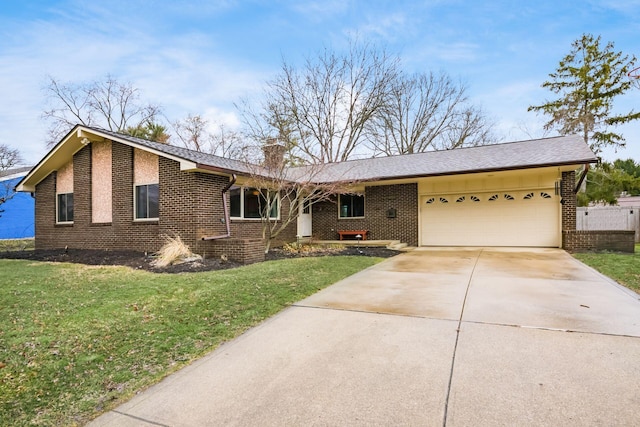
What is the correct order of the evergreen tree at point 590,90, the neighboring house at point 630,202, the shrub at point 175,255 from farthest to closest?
the neighboring house at point 630,202 → the evergreen tree at point 590,90 → the shrub at point 175,255

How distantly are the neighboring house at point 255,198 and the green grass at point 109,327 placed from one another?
3.36 metres

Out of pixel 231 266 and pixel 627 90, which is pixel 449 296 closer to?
pixel 231 266

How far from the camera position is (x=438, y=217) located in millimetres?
13508

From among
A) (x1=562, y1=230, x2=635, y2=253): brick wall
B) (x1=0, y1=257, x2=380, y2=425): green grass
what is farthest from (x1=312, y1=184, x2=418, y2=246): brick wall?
(x1=0, y1=257, x2=380, y2=425): green grass

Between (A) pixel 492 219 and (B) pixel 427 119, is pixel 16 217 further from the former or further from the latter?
(B) pixel 427 119

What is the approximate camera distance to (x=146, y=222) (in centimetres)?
1080

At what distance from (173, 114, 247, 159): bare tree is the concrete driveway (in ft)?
80.8

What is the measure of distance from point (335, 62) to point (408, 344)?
23346mm

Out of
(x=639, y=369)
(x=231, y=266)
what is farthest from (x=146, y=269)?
(x=639, y=369)

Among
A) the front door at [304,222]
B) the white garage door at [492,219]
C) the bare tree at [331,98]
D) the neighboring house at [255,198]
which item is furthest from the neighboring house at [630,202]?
the front door at [304,222]

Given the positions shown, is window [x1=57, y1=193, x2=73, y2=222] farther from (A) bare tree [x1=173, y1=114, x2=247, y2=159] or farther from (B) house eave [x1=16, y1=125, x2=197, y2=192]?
(A) bare tree [x1=173, y1=114, x2=247, y2=159]

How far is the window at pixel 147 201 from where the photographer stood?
10750 millimetres

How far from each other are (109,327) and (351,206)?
11.8m

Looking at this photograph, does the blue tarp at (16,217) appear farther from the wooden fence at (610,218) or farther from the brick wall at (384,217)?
the wooden fence at (610,218)
